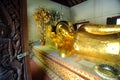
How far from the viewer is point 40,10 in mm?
2719

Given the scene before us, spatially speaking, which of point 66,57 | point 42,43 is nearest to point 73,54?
point 66,57

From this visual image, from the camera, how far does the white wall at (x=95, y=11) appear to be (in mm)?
2302

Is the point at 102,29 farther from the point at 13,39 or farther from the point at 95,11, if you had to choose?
the point at 95,11

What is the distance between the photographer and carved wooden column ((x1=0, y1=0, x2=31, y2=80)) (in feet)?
1.64

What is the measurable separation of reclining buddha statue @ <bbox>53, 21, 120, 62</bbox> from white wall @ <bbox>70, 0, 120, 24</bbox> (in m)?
1.39

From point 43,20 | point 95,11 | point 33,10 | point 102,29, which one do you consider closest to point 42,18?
point 43,20

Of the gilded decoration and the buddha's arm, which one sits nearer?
the buddha's arm

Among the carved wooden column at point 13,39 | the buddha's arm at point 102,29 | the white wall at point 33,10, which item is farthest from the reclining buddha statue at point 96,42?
the white wall at point 33,10

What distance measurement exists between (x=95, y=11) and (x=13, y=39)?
8.27 feet

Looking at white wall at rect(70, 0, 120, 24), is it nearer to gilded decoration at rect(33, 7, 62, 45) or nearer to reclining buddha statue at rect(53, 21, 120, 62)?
gilded decoration at rect(33, 7, 62, 45)

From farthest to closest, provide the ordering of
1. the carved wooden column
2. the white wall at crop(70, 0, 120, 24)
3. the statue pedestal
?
the white wall at crop(70, 0, 120, 24), the statue pedestal, the carved wooden column

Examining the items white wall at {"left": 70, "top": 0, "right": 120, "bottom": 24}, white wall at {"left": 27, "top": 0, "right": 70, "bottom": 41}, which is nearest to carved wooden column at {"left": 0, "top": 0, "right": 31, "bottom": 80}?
white wall at {"left": 70, "top": 0, "right": 120, "bottom": 24}

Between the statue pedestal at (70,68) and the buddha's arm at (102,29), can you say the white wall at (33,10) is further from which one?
the buddha's arm at (102,29)

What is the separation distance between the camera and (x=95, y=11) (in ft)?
8.95
